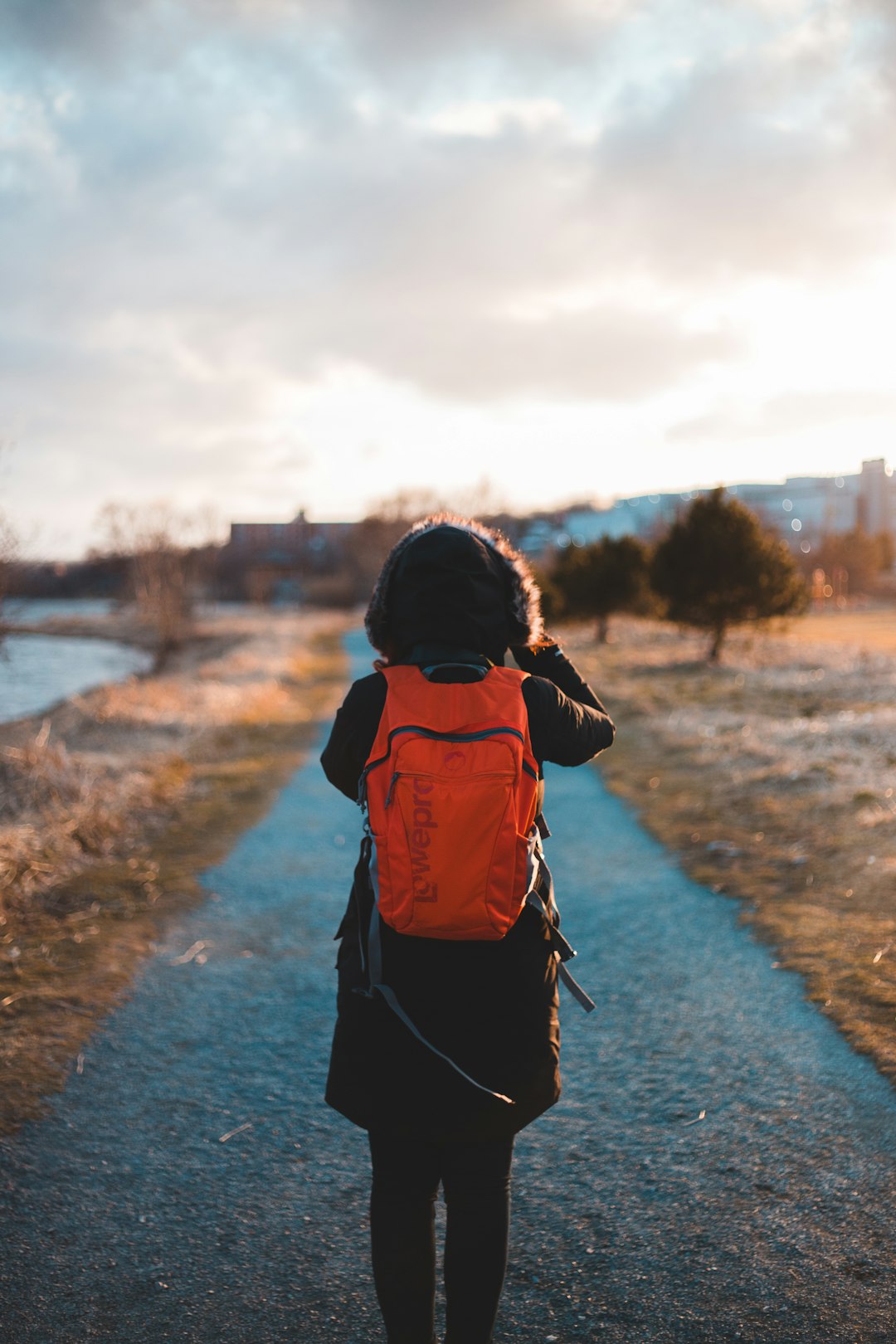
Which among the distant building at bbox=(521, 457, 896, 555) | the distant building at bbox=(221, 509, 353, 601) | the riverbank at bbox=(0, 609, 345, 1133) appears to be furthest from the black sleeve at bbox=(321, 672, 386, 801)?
the distant building at bbox=(521, 457, 896, 555)

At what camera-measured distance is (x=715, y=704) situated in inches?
525

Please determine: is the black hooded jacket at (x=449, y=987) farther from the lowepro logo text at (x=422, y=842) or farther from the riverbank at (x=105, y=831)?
the riverbank at (x=105, y=831)

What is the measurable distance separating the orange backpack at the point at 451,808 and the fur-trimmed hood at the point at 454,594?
172 millimetres

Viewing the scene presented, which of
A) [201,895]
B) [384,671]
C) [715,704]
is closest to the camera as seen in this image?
[384,671]

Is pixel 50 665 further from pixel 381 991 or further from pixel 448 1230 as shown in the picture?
pixel 448 1230

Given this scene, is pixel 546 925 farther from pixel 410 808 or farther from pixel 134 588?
pixel 134 588

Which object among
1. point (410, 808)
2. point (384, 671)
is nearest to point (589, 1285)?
point (410, 808)

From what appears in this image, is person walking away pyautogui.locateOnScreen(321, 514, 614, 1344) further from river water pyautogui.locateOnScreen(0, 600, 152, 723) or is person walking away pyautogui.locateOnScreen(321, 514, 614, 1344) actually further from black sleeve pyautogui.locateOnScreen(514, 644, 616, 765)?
river water pyautogui.locateOnScreen(0, 600, 152, 723)

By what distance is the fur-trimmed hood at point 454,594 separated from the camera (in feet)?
6.63

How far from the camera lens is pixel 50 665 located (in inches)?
1334

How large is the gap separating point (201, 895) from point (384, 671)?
437 centimetres

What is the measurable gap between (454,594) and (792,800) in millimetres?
6184

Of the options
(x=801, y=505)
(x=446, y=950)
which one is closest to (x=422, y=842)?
(x=446, y=950)

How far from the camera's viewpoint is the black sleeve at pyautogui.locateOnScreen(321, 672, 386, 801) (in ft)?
6.52
